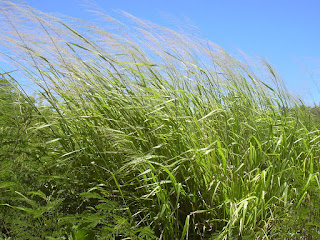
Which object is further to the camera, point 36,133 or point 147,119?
point 36,133

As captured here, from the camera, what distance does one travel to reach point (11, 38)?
2.55m

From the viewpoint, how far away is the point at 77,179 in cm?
249

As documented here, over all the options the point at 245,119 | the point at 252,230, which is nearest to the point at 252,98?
the point at 245,119

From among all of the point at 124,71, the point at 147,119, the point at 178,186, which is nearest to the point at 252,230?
the point at 178,186

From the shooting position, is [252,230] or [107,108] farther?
[107,108]

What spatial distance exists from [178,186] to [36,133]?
4.44 ft

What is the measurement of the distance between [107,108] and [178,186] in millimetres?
875

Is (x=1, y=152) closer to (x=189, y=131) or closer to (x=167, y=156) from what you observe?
(x=167, y=156)

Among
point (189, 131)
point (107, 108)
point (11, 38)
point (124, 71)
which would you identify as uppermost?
point (11, 38)

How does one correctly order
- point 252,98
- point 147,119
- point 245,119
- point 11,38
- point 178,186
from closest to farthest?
point 178,186, point 147,119, point 11,38, point 245,119, point 252,98

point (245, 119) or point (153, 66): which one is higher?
point (153, 66)

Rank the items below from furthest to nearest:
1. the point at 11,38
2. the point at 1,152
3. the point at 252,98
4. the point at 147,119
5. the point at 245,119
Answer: the point at 252,98 < the point at 245,119 < the point at 11,38 < the point at 1,152 < the point at 147,119

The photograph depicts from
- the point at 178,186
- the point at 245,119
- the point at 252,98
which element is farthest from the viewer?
the point at 252,98

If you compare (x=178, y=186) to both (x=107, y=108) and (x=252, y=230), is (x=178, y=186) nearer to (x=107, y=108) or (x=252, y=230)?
(x=252, y=230)
